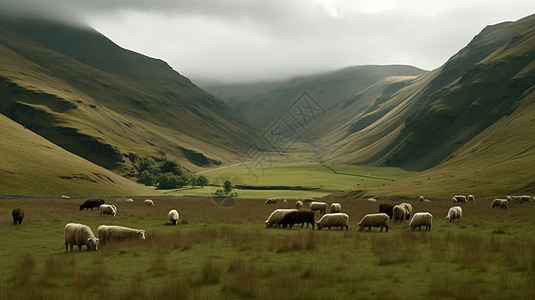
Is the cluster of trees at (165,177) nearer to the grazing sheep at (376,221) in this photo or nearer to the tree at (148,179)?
the tree at (148,179)

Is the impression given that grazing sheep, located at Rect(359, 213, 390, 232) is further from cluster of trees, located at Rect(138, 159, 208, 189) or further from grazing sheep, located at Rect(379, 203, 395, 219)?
cluster of trees, located at Rect(138, 159, 208, 189)

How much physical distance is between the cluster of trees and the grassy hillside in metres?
31.9

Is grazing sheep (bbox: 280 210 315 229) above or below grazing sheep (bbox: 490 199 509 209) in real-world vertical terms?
above

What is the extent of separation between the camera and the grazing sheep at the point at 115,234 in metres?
24.3

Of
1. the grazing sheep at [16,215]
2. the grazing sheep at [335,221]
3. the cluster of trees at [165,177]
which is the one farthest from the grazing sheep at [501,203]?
the cluster of trees at [165,177]

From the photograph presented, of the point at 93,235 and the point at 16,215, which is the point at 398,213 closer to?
the point at 93,235

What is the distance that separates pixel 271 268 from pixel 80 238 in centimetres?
1198

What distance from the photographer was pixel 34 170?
104m

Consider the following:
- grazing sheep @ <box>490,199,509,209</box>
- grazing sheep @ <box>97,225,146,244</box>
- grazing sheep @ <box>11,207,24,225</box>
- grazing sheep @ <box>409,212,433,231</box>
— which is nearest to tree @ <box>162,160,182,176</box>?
grazing sheep @ <box>490,199,509,209</box>

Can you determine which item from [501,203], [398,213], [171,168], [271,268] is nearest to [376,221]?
[398,213]

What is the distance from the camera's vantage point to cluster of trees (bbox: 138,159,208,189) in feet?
541

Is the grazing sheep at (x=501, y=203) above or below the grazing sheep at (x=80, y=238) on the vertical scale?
below

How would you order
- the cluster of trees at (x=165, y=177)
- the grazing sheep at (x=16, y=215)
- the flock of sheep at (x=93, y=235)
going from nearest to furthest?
1. the flock of sheep at (x=93, y=235)
2. the grazing sheep at (x=16, y=215)
3. the cluster of trees at (x=165, y=177)

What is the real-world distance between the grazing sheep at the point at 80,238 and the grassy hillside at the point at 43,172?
3063 inches
